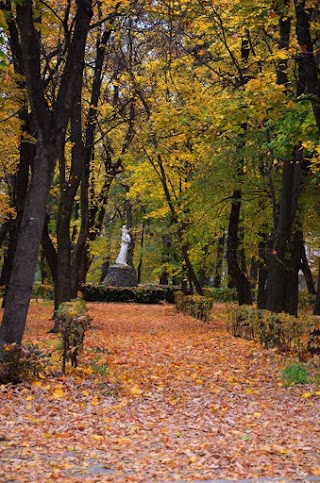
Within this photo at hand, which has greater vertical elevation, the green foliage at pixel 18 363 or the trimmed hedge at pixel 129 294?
the trimmed hedge at pixel 129 294

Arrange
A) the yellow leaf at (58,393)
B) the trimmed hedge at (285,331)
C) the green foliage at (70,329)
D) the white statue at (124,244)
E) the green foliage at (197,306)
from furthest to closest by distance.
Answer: the white statue at (124,244) → the green foliage at (197,306) → the trimmed hedge at (285,331) → the green foliage at (70,329) → the yellow leaf at (58,393)

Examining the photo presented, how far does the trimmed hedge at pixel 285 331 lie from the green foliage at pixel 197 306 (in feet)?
21.2

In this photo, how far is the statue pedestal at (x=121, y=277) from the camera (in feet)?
106

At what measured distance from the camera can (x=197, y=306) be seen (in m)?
20.9

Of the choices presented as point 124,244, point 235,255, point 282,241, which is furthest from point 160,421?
point 124,244

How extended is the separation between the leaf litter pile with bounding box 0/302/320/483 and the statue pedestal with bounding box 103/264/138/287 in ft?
67.6

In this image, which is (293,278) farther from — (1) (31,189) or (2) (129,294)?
(2) (129,294)

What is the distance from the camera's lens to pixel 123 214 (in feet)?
140

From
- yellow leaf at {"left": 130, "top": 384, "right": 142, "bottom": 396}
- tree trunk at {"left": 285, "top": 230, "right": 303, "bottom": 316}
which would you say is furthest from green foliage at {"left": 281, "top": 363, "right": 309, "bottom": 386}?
tree trunk at {"left": 285, "top": 230, "right": 303, "bottom": 316}

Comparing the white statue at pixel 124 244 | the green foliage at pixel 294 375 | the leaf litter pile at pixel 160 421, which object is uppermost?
the white statue at pixel 124 244

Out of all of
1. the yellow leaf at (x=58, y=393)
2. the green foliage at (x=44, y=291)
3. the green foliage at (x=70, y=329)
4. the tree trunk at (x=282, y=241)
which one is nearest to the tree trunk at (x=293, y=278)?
the tree trunk at (x=282, y=241)

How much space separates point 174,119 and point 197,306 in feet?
35.5

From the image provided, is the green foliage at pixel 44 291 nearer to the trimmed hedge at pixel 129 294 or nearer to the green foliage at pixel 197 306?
the trimmed hedge at pixel 129 294

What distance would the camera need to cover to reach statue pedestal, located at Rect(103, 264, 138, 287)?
32.3m
